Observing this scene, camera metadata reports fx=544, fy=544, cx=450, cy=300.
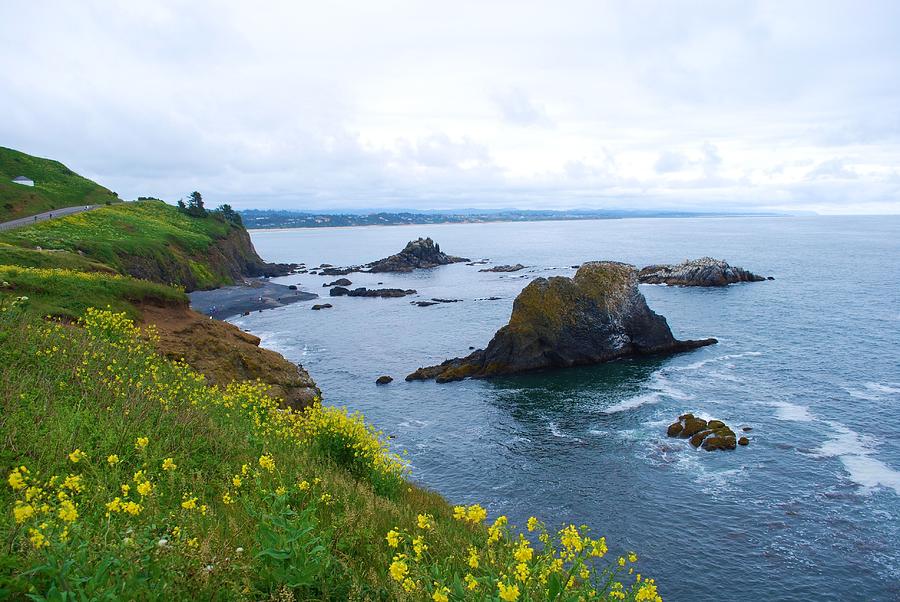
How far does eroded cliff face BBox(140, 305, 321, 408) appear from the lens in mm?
27234

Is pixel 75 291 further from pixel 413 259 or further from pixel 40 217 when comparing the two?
pixel 413 259

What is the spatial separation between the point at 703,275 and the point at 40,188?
339ft

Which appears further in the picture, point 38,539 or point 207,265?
point 207,265

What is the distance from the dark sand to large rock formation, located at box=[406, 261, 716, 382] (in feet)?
118

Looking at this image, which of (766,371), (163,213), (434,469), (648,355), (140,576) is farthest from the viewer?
(163,213)

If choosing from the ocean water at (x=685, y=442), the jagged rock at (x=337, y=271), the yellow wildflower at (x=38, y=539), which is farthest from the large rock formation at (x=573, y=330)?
the jagged rock at (x=337, y=271)

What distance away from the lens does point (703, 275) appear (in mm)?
87875

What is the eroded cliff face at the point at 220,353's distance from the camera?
2723 centimetres

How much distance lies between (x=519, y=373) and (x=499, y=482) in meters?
19.6

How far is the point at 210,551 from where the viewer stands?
6.55 metres

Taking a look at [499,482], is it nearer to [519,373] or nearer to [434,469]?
[434,469]

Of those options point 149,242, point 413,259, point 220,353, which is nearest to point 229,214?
point 413,259

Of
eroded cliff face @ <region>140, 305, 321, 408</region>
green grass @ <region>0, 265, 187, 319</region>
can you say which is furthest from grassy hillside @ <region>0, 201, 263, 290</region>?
eroded cliff face @ <region>140, 305, 321, 408</region>

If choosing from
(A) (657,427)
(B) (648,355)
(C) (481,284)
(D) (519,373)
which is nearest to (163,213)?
(C) (481,284)
